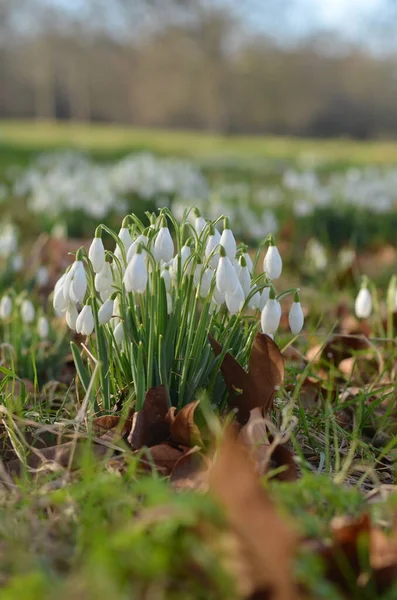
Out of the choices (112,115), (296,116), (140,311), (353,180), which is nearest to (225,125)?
(296,116)

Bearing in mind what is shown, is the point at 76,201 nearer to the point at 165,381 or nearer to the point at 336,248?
the point at 336,248

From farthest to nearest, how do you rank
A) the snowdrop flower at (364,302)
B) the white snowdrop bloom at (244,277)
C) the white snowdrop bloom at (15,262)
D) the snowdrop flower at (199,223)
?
the white snowdrop bloom at (15,262) → the snowdrop flower at (364,302) → the snowdrop flower at (199,223) → the white snowdrop bloom at (244,277)

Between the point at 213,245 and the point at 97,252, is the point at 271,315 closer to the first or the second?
the point at 213,245

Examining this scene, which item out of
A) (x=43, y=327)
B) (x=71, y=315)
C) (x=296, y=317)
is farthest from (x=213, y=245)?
(x=43, y=327)

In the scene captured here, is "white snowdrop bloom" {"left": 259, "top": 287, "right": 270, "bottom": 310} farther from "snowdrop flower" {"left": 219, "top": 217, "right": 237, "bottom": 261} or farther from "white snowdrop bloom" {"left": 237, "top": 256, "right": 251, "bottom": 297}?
"snowdrop flower" {"left": 219, "top": 217, "right": 237, "bottom": 261}

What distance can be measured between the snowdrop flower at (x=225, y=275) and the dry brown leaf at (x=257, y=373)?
0.15 m

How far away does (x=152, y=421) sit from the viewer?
167 cm

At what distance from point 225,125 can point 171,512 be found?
124 ft

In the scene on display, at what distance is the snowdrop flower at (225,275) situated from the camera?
62.4 inches

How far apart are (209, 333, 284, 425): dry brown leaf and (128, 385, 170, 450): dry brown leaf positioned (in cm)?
16

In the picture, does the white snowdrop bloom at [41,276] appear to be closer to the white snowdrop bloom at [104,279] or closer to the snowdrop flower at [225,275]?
the white snowdrop bloom at [104,279]

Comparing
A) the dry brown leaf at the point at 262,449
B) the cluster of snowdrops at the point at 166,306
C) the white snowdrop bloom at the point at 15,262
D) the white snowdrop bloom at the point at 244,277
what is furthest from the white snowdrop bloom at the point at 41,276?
the dry brown leaf at the point at 262,449

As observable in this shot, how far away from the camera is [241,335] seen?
1.88 metres

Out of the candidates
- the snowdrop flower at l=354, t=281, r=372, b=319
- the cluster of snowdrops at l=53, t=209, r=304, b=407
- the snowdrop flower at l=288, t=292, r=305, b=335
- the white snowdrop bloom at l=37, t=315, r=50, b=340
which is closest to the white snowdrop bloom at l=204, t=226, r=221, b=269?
the cluster of snowdrops at l=53, t=209, r=304, b=407
